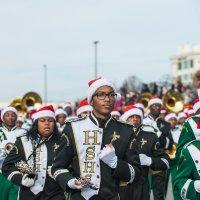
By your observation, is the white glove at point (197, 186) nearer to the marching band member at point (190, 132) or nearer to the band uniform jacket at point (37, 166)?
the marching band member at point (190, 132)

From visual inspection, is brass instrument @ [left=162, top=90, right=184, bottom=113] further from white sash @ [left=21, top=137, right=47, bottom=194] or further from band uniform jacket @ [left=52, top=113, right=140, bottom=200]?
band uniform jacket @ [left=52, top=113, right=140, bottom=200]

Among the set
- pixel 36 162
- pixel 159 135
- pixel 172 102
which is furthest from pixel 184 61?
pixel 36 162

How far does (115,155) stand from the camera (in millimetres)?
6125

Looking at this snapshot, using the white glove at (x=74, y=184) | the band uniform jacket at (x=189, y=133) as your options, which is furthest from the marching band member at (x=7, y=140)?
the band uniform jacket at (x=189, y=133)

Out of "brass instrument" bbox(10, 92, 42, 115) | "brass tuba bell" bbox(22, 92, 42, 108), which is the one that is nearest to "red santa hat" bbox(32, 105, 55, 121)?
"brass instrument" bbox(10, 92, 42, 115)

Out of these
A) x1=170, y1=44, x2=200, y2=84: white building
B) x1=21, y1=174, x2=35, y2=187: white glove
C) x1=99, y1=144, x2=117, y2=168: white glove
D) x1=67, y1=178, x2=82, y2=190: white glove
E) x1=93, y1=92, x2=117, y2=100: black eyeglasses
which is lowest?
x1=21, y1=174, x2=35, y2=187: white glove

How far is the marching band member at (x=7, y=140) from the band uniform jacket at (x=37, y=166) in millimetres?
1681

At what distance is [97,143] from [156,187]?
16.5 ft

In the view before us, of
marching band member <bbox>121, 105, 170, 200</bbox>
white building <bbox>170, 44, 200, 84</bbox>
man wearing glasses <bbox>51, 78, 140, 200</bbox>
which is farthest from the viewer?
white building <bbox>170, 44, 200, 84</bbox>

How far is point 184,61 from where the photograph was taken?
441 feet

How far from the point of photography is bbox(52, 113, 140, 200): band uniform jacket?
6188 millimetres

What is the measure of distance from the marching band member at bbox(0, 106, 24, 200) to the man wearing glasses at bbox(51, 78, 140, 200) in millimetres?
3520

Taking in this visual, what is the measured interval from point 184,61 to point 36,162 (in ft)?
419

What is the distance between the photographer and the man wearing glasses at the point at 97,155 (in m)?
6.14
